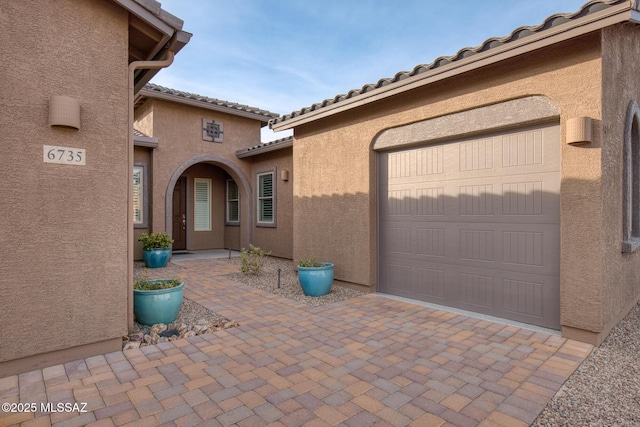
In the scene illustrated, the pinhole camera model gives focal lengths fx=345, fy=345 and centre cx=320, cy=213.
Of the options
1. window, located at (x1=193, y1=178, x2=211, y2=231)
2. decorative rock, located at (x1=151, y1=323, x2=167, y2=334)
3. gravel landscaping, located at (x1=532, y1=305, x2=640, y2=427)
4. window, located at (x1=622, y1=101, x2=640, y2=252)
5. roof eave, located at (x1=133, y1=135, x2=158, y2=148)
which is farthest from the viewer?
window, located at (x1=193, y1=178, x2=211, y2=231)

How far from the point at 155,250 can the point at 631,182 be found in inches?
389

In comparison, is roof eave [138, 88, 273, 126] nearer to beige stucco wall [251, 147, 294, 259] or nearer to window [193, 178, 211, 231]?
beige stucco wall [251, 147, 294, 259]

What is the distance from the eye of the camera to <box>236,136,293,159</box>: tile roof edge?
9867 mm

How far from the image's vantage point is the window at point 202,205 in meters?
12.7

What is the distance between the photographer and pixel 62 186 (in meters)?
3.48

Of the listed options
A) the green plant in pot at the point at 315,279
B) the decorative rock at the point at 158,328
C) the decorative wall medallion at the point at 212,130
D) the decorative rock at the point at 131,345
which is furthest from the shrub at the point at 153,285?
the decorative wall medallion at the point at 212,130

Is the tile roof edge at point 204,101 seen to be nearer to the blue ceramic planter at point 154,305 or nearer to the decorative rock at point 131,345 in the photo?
the blue ceramic planter at point 154,305

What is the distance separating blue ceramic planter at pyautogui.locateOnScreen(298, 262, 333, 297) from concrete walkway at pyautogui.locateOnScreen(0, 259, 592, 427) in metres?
1.24

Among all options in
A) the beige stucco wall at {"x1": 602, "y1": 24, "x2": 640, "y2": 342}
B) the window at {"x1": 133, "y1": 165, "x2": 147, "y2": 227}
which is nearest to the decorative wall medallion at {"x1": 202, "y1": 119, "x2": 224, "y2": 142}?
the window at {"x1": 133, "y1": 165, "x2": 147, "y2": 227}

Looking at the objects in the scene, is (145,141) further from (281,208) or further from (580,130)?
(580,130)

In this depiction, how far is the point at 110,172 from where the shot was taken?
12.4ft

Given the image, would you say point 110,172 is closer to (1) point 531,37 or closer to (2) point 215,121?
(1) point 531,37

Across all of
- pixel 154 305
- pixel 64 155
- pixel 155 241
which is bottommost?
pixel 154 305

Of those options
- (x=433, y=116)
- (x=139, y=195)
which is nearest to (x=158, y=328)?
(x=433, y=116)
